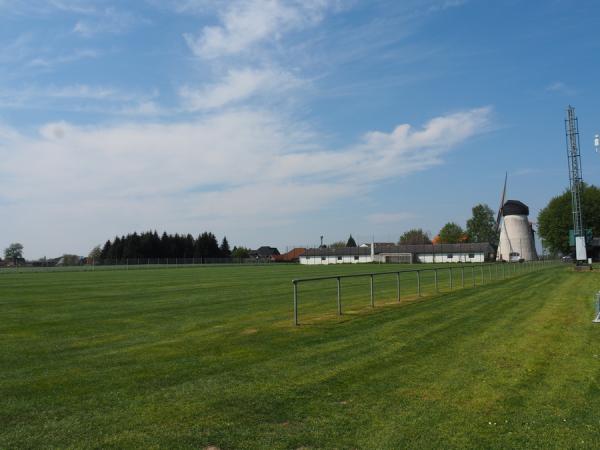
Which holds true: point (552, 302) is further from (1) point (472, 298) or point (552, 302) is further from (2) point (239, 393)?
(2) point (239, 393)

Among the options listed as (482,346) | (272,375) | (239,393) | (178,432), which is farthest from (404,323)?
(178,432)

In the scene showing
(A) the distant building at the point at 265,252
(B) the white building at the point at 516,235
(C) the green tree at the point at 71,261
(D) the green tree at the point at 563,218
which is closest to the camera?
(D) the green tree at the point at 563,218

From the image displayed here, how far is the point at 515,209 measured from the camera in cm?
10219

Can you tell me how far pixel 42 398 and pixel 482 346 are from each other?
25.1ft

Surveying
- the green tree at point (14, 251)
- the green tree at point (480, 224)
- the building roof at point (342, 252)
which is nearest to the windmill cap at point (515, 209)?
the building roof at point (342, 252)

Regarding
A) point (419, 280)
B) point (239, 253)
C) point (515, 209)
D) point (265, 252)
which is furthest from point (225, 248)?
point (419, 280)

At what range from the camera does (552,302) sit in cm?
1802

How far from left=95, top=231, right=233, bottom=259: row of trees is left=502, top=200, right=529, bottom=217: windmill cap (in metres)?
66.9

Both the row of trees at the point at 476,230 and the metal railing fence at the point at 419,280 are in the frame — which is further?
the row of trees at the point at 476,230

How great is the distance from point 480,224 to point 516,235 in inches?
2208

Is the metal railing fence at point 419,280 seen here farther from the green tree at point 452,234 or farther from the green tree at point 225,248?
the green tree at point 452,234

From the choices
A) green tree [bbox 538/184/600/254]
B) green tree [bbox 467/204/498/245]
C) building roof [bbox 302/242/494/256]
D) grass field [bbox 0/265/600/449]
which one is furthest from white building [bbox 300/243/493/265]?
grass field [bbox 0/265/600/449]

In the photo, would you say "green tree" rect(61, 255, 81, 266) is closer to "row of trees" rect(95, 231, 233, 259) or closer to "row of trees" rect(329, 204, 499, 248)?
"row of trees" rect(95, 231, 233, 259)

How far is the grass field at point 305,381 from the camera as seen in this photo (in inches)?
209
